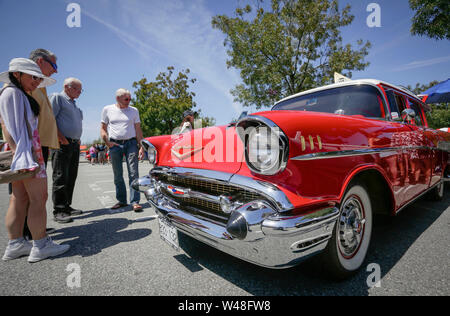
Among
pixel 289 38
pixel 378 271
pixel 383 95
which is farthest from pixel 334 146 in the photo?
pixel 289 38

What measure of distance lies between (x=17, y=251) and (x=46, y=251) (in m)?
0.26

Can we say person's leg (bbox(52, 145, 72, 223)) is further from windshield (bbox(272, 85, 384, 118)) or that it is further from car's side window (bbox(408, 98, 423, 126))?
car's side window (bbox(408, 98, 423, 126))

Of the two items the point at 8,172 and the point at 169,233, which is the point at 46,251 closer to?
the point at 8,172

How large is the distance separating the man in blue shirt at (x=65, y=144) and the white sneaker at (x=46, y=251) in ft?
3.34

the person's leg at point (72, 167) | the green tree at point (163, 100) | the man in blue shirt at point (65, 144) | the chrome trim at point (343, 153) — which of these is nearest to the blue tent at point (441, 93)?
the chrome trim at point (343, 153)

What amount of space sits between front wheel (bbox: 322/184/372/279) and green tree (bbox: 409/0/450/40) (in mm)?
10229

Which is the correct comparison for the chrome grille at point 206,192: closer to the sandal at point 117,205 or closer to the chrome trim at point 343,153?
the chrome trim at point 343,153

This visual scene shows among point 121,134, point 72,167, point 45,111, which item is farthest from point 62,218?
point 45,111

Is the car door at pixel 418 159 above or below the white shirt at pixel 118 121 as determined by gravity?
below

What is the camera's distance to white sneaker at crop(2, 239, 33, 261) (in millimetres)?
1827

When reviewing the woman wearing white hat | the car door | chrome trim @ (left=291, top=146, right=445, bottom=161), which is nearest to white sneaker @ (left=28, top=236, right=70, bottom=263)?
the woman wearing white hat

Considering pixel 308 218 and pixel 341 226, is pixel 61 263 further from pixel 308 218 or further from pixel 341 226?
pixel 341 226

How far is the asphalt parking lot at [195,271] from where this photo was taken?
1.40 meters

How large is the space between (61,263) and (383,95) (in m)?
3.31
